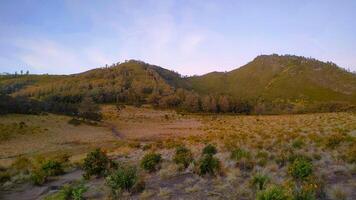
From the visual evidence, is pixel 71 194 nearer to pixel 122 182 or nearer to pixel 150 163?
pixel 122 182

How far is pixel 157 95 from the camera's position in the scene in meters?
135

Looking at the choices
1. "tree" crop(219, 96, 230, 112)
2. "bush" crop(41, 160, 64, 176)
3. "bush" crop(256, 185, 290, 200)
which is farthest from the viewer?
"tree" crop(219, 96, 230, 112)

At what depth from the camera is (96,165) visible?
Result: 56.6ft

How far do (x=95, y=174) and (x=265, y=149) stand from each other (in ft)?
33.9

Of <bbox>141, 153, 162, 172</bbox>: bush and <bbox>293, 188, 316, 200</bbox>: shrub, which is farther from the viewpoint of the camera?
<bbox>141, 153, 162, 172</bbox>: bush

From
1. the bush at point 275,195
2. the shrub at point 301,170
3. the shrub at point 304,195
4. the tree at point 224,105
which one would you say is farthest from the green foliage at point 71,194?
the tree at point 224,105

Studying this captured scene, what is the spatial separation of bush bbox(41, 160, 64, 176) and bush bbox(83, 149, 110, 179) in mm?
2278

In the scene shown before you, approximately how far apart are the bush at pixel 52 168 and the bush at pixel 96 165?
228 centimetres

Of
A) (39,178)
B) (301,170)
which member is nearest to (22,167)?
(39,178)

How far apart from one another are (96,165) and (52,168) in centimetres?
336

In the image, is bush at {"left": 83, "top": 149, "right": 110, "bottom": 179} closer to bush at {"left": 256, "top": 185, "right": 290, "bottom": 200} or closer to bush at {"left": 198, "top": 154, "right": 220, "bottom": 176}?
bush at {"left": 198, "top": 154, "right": 220, "bottom": 176}

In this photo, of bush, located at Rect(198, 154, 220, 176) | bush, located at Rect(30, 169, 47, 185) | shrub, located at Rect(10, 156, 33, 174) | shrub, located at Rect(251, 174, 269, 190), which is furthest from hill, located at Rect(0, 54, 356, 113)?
shrub, located at Rect(251, 174, 269, 190)

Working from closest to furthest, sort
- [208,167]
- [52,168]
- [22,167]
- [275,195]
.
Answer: [275,195] < [208,167] < [52,168] < [22,167]

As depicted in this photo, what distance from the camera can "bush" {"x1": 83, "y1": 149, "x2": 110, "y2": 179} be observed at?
17.1m
